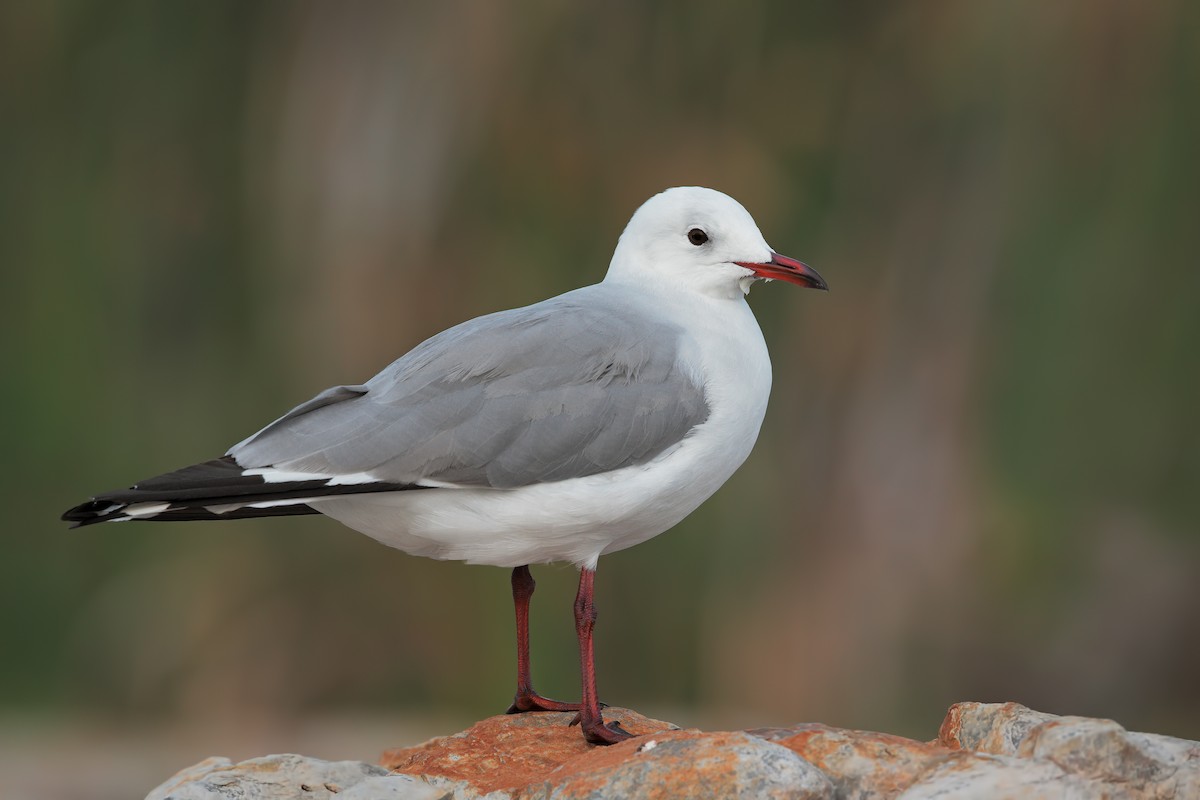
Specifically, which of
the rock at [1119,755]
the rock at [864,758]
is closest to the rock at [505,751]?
the rock at [864,758]

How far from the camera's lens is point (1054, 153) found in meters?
5.82

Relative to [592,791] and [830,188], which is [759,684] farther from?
[592,791]

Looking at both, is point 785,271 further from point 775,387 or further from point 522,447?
point 775,387

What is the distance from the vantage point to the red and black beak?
3369mm

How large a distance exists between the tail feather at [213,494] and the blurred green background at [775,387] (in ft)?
8.68

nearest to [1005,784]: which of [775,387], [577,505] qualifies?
[577,505]

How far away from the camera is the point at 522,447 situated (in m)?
3.04

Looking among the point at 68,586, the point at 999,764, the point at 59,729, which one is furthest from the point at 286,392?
the point at 999,764

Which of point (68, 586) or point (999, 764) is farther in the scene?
point (68, 586)

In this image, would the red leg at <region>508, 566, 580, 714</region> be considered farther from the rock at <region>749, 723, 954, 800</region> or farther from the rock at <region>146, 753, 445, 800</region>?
the rock at <region>749, 723, 954, 800</region>

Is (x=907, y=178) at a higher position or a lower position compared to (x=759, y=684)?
higher

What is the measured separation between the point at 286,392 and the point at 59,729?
1.67m

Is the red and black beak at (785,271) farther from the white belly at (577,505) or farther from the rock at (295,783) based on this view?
the rock at (295,783)

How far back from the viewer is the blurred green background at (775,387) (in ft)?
18.7
